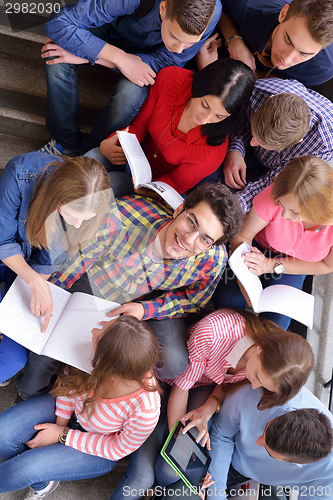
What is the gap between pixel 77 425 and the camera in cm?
154

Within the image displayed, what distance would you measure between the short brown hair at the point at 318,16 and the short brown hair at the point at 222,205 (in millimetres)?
700

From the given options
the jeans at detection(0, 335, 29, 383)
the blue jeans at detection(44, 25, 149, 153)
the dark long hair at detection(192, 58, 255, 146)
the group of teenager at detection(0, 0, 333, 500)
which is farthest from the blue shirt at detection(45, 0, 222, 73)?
the jeans at detection(0, 335, 29, 383)

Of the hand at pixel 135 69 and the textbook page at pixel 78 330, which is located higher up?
the hand at pixel 135 69

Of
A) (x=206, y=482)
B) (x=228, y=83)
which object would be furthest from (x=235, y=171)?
(x=206, y=482)

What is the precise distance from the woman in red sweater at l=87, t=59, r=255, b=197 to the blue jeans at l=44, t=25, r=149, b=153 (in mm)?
66

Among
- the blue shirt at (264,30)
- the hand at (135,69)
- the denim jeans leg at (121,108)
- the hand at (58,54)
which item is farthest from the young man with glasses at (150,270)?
the blue shirt at (264,30)

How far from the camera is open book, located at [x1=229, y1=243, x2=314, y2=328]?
1.57 m

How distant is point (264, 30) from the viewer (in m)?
1.60

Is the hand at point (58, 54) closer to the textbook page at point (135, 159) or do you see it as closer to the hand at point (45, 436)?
the textbook page at point (135, 159)

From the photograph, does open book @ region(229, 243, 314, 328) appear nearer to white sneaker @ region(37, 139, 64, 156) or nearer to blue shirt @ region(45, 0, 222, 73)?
blue shirt @ region(45, 0, 222, 73)

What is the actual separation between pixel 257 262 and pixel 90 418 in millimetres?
1023

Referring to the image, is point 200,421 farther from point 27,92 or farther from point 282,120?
point 27,92

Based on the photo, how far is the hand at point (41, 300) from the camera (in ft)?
4.63

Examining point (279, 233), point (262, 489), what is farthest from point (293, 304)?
point (262, 489)
